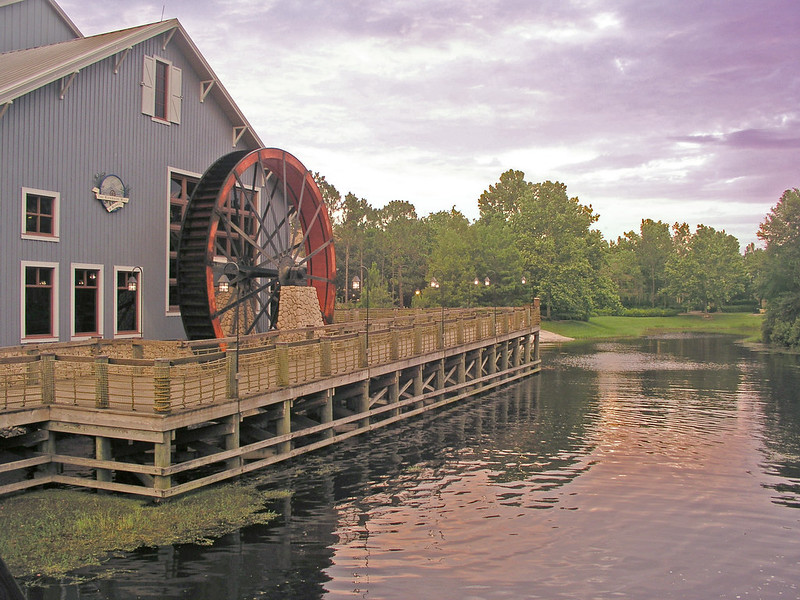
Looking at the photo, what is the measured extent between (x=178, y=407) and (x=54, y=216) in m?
8.39

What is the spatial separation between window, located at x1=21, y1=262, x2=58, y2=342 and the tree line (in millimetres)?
28169

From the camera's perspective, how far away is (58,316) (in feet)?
61.4

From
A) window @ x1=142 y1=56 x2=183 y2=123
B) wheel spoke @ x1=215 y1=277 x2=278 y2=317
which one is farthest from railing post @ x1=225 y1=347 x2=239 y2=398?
window @ x1=142 y1=56 x2=183 y2=123

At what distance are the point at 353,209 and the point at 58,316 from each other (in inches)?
3127

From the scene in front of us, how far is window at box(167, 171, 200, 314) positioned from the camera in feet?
73.3

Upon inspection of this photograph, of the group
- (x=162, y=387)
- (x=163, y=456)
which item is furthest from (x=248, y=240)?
(x=163, y=456)

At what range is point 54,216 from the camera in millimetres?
18641

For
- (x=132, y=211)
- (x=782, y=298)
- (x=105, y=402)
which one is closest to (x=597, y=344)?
(x=782, y=298)

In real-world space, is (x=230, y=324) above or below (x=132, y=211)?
below

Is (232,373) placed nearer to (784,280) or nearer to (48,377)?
(48,377)

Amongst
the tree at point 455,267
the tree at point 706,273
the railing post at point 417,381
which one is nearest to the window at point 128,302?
the railing post at point 417,381

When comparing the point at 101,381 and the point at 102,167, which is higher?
the point at 102,167

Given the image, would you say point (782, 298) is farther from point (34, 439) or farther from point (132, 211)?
point (34, 439)

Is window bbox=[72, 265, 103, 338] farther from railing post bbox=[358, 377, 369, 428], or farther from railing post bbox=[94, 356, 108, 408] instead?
railing post bbox=[358, 377, 369, 428]
